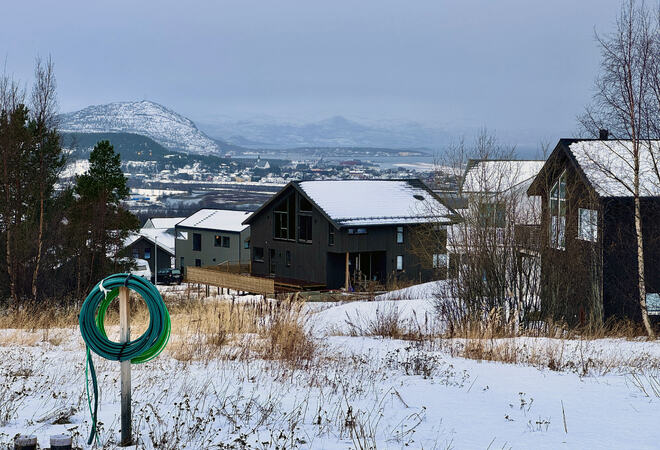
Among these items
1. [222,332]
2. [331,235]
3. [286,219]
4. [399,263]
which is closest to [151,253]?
[286,219]

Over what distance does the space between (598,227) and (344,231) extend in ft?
72.5

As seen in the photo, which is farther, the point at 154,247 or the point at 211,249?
the point at 154,247

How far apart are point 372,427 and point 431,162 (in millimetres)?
23555

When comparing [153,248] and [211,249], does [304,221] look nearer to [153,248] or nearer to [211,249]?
[211,249]

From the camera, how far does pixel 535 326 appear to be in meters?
19.6

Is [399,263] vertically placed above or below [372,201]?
below

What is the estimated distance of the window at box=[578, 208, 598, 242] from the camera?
24.1 metres

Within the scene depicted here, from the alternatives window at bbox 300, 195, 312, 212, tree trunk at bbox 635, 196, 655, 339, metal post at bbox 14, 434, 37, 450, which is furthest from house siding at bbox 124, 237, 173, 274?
metal post at bbox 14, 434, 37, 450

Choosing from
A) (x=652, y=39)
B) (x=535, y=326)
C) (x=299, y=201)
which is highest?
(x=652, y=39)

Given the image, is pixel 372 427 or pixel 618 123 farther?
pixel 618 123

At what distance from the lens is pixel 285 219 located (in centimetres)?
4972

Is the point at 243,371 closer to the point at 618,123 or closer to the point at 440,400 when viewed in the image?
the point at 440,400

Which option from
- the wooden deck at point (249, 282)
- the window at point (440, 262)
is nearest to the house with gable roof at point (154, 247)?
the wooden deck at point (249, 282)

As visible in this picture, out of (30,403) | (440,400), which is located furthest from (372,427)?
(30,403)
